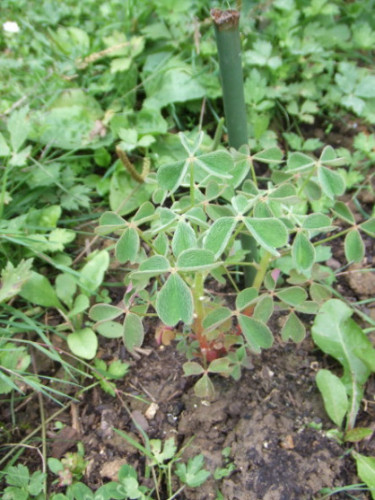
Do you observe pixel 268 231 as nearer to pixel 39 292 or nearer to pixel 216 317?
pixel 216 317

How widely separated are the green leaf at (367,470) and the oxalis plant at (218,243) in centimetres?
44

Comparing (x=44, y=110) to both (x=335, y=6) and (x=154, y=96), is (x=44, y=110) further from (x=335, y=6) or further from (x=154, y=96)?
(x=335, y=6)

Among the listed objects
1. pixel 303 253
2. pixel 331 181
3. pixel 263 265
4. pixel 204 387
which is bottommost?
pixel 204 387

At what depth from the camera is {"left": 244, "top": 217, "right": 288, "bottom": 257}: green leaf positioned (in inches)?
43.1

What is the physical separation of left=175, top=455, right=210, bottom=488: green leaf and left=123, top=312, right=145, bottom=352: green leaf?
445 millimetres

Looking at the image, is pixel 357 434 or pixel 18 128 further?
pixel 18 128

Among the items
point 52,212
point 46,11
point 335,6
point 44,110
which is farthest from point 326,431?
point 46,11

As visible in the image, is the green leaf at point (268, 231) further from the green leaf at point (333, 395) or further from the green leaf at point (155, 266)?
the green leaf at point (333, 395)

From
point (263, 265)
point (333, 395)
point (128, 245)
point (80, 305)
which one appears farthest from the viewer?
point (80, 305)

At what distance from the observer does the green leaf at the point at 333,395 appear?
1531 millimetres

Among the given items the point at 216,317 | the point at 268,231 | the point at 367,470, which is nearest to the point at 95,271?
the point at 216,317

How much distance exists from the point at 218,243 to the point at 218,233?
0.08 ft

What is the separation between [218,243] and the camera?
110 cm

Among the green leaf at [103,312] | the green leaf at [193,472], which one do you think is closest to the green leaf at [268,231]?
the green leaf at [103,312]
